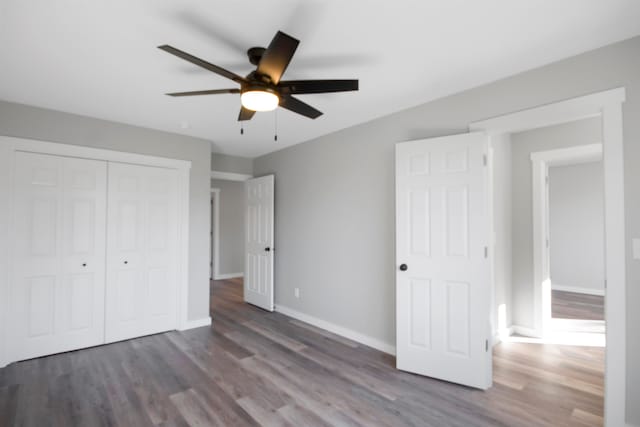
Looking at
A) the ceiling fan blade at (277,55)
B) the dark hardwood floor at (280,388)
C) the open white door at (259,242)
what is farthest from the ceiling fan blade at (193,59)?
the open white door at (259,242)

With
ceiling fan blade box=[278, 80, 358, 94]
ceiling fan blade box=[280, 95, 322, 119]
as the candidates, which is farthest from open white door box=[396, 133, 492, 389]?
ceiling fan blade box=[278, 80, 358, 94]

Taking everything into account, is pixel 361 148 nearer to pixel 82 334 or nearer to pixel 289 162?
pixel 289 162

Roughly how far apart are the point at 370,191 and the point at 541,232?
84.9 inches

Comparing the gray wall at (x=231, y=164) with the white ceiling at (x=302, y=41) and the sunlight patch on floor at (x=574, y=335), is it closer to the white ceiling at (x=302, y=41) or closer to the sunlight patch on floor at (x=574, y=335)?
the white ceiling at (x=302, y=41)

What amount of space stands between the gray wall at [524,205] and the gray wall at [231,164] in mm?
3932

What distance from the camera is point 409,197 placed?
9.46 feet

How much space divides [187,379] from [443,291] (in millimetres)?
2353

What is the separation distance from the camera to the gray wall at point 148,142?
3.07 metres

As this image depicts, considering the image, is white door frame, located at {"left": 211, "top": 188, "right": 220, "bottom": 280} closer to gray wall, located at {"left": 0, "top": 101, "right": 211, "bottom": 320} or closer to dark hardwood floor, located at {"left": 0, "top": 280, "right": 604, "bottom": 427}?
gray wall, located at {"left": 0, "top": 101, "right": 211, "bottom": 320}

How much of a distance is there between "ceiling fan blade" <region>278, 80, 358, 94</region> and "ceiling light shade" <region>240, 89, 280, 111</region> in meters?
0.09

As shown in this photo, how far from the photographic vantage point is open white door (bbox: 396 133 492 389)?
8.34ft

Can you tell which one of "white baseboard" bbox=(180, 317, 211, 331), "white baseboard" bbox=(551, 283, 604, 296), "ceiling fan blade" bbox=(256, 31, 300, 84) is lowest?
"white baseboard" bbox=(180, 317, 211, 331)

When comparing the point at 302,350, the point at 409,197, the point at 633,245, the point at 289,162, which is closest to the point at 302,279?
the point at 302,350

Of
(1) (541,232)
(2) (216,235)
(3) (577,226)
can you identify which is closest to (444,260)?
(1) (541,232)
